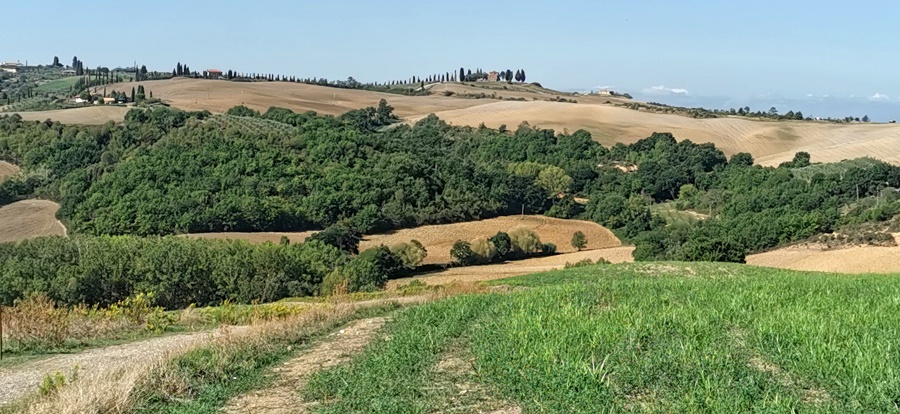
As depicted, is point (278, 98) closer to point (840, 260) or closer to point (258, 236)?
point (258, 236)

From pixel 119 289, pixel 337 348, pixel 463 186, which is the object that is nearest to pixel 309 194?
pixel 463 186

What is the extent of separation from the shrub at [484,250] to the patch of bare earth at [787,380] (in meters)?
52.4

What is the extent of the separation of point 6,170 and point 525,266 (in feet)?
184

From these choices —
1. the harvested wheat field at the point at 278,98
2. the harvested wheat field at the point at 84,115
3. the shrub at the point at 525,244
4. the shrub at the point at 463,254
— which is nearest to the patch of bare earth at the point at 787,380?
the shrub at the point at 463,254

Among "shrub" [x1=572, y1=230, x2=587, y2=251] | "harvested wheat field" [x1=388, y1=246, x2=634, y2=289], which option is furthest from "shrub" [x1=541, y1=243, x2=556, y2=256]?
"shrub" [x1=572, y1=230, x2=587, y2=251]

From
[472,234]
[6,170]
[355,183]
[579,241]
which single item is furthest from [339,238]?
[6,170]

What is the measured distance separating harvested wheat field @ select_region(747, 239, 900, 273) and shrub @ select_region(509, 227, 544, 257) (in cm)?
1916

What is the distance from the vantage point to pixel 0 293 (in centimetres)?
3612

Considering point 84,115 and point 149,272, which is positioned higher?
point 84,115

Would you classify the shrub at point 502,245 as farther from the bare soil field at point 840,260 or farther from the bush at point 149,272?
the bush at point 149,272

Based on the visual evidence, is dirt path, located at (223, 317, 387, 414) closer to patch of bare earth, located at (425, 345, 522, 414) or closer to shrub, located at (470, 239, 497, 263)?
patch of bare earth, located at (425, 345, 522, 414)

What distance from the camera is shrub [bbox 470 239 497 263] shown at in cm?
6210

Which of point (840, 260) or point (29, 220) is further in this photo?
point (29, 220)

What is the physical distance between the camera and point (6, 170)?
79250mm
